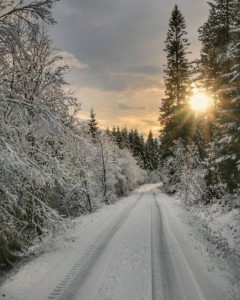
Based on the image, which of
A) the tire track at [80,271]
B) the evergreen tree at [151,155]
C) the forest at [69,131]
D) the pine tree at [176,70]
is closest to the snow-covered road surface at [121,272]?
the tire track at [80,271]

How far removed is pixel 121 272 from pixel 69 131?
4490mm

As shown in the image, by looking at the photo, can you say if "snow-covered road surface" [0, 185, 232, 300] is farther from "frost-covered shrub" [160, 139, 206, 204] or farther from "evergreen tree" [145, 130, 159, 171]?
"evergreen tree" [145, 130, 159, 171]

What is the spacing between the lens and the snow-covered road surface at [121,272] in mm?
9078

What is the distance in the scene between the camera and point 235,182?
2031cm

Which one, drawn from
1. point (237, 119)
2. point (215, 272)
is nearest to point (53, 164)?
point (215, 272)

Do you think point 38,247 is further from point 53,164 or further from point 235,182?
point 235,182

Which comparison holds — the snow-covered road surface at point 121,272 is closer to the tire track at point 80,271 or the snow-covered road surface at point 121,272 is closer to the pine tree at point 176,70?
the tire track at point 80,271

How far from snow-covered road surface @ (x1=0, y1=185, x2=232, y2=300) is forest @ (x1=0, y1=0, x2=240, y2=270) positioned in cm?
135

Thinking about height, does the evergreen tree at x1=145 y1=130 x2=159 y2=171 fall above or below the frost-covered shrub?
above

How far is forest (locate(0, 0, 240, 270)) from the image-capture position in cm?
963

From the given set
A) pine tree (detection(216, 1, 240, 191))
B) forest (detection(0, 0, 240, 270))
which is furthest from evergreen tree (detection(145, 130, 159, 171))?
pine tree (detection(216, 1, 240, 191))

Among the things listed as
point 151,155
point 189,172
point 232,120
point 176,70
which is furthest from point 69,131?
point 151,155

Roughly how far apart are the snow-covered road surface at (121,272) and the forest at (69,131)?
1.35 metres

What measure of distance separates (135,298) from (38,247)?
283 inches
